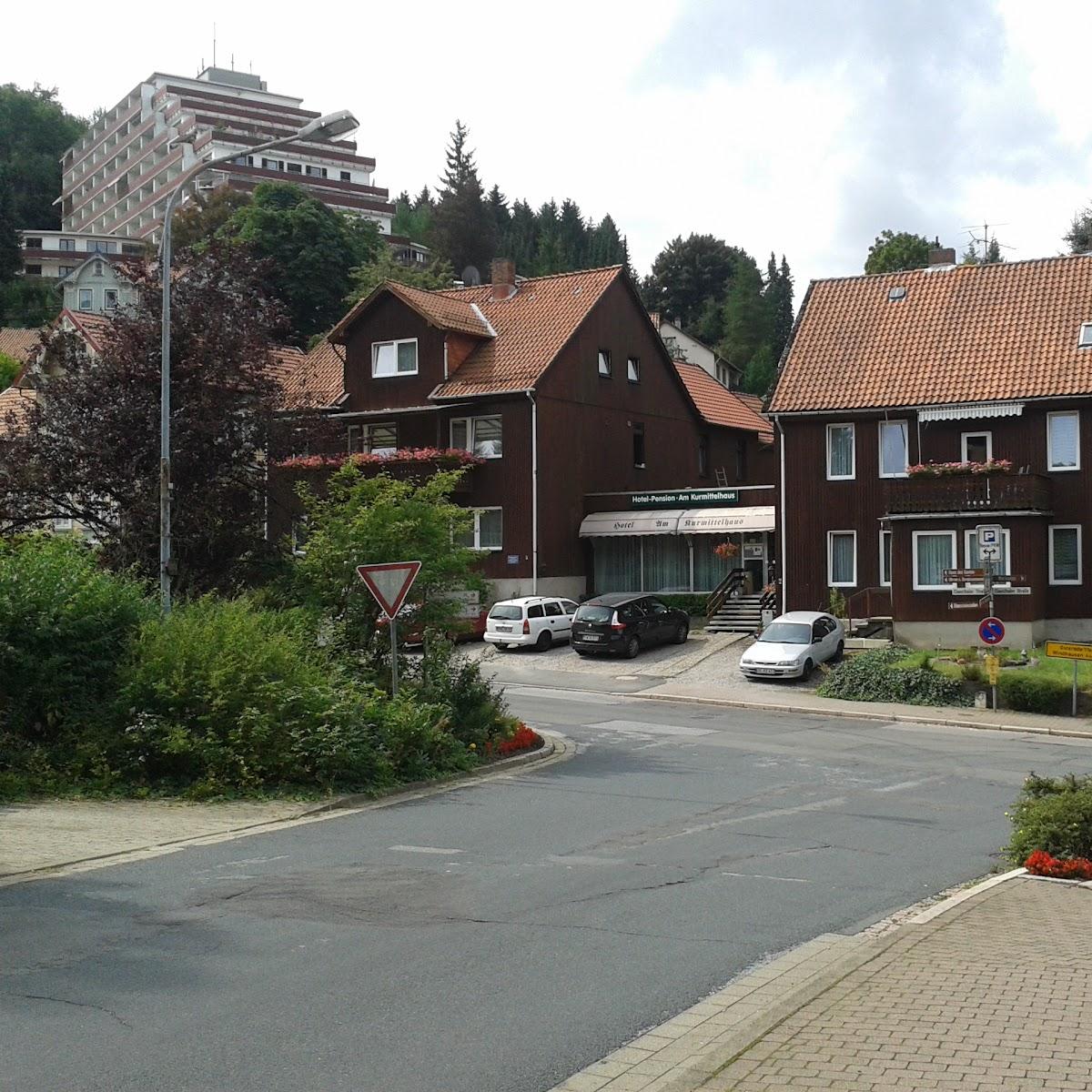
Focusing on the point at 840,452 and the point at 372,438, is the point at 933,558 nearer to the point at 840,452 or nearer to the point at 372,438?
the point at 840,452

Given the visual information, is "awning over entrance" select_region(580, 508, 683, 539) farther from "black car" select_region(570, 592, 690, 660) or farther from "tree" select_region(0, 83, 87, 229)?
"tree" select_region(0, 83, 87, 229)

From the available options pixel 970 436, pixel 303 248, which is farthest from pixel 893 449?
pixel 303 248

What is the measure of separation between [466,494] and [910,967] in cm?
3827

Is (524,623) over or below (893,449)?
below

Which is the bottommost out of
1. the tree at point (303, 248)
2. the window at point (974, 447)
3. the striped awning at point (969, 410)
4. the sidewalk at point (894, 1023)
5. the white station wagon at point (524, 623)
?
the sidewalk at point (894, 1023)

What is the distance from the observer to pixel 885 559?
40.5 metres

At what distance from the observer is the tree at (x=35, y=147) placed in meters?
128

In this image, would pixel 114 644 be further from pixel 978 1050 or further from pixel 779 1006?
pixel 978 1050

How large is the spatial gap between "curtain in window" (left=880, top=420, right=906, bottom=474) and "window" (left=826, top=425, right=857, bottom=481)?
31.6 inches

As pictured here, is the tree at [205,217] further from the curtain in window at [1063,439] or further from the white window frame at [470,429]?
the curtain in window at [1063,439]

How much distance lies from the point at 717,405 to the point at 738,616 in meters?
16.4

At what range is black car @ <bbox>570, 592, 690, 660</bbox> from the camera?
129ft

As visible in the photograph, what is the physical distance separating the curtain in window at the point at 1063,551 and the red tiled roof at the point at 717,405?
62.3ft

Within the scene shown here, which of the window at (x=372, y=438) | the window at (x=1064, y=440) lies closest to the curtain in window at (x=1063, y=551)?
the window at (x=1064, y=440)
